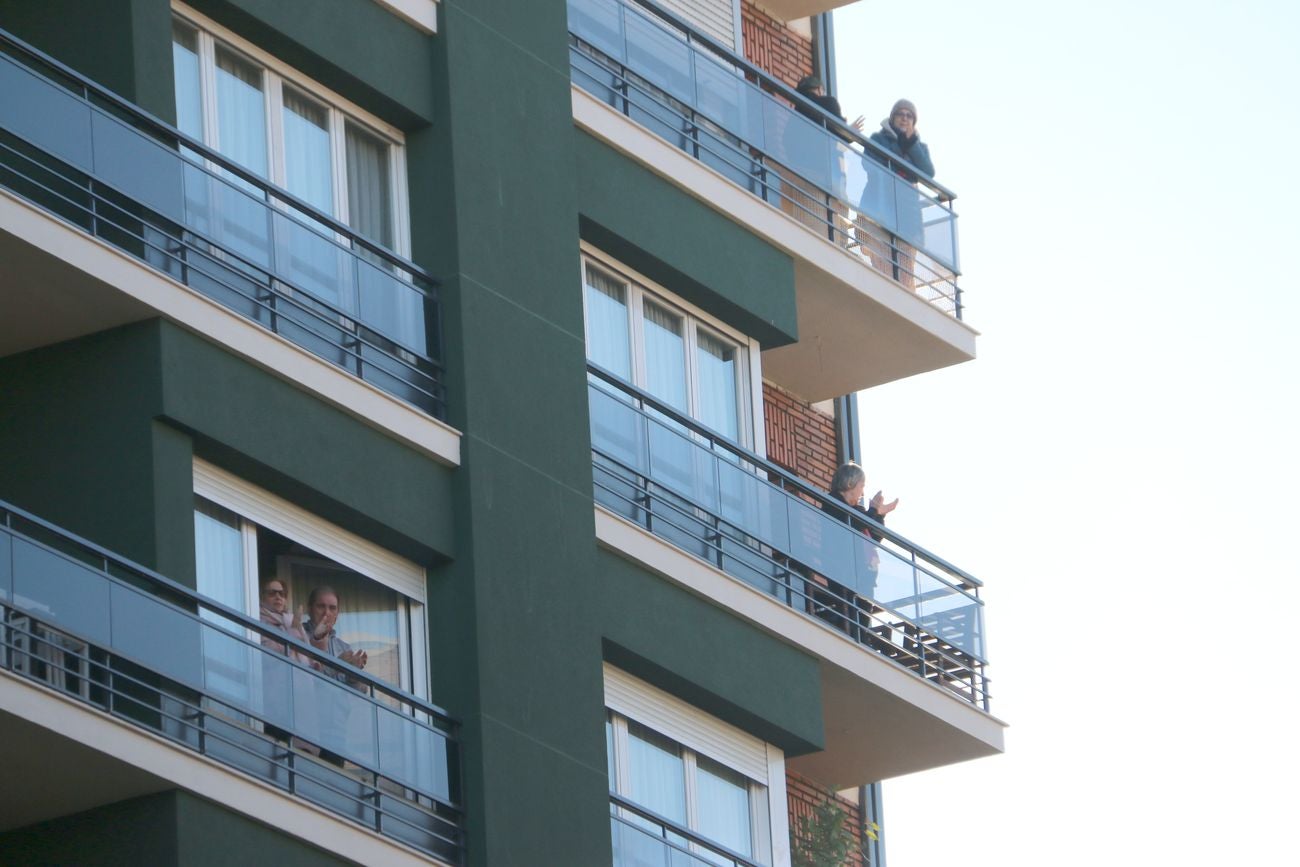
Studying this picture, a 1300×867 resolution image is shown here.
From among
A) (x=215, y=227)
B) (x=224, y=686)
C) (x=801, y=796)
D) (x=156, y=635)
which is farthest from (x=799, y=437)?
(x=156, y=635)

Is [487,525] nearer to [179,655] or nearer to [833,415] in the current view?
[179,655]

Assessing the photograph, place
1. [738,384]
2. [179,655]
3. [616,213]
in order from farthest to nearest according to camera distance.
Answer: [738,384], [616,213], [179,655]

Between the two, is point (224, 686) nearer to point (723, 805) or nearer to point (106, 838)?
point (106, 838)

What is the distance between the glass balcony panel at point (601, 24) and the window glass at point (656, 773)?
5630mm

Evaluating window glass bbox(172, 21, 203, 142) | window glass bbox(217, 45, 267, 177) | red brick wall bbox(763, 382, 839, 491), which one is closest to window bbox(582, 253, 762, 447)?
red brick wall bbox(763, 382, 839, 491)

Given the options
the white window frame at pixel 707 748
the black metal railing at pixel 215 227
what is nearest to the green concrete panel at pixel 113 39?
the black metal railing at pixel 215 227

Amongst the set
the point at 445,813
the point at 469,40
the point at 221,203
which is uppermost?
the point at 469,40

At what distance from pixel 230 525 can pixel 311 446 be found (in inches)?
30.6

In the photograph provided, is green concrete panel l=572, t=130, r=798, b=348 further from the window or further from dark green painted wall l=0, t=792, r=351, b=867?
dark green painted wall l=0, t=792, r=351, b=867

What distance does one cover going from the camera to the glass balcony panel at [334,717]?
21.0 metres

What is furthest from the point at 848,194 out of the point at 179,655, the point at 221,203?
the point at 179,655

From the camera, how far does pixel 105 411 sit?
21047 millimetres

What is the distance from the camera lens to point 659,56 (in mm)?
26828

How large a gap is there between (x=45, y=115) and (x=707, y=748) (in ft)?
24.7
